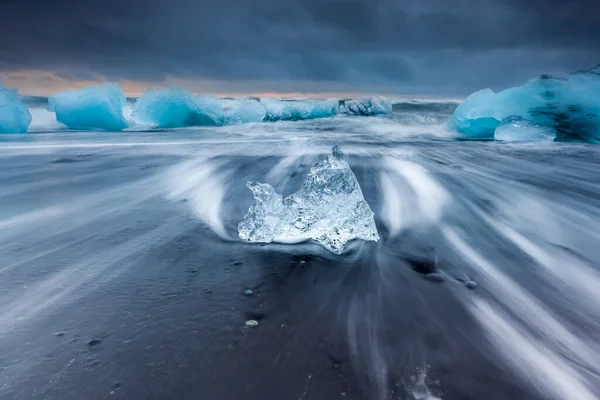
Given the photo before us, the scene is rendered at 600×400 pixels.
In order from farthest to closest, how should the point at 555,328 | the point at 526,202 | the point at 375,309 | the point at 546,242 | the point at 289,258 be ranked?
the point at 526,202 < the point at 546,242 < the point at 289,258 < the point at 375,309 < the point at 555,328

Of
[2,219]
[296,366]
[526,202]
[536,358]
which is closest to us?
[296,366]

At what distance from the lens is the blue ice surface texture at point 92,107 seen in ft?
44.2

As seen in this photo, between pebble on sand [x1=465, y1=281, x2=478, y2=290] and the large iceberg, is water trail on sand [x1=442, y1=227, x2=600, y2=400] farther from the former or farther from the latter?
the large iceberg

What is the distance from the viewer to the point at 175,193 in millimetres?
5262

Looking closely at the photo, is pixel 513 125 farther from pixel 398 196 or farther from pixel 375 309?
pixel 375 309

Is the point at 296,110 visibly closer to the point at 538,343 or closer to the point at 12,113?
the point at 12,113

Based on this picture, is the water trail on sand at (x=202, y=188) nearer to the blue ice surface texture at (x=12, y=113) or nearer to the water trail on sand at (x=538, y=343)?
the water trail on sand at (x=538, y=343)

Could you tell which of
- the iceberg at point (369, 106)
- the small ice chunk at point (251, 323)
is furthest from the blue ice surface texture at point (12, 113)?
Answer: the iceberg at point (369, 106)

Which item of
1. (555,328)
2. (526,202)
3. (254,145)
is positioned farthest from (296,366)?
(254,145)

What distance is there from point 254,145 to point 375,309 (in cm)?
892

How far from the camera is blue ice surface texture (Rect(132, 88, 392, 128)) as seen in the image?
15.2m

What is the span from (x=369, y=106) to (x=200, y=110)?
45.1ft

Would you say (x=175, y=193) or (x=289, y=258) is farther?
(x=175, y=193)

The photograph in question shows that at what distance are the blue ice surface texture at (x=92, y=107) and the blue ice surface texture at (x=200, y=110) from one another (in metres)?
1.24
